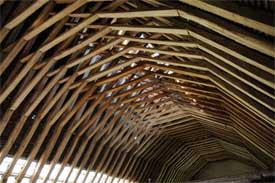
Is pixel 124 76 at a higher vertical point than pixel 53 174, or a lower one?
higher

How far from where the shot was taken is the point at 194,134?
15.0 meters

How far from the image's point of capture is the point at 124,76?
28.2 feet

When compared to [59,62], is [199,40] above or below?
above

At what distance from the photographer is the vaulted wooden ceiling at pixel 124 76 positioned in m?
4.41

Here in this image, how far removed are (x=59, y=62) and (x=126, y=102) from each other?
9.64 feet

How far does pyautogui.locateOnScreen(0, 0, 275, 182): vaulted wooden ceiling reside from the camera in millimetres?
4410

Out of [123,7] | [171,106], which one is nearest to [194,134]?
[171,106]

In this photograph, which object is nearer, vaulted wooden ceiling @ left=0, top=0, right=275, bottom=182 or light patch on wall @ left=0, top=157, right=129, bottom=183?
vaulted wooden ceiling @ left=0, top=0, right=275, bottom=182

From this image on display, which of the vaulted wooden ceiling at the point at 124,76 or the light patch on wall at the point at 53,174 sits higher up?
the vaulted wooden ceiling at the point at 124,76

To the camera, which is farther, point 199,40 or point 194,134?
point 194,134

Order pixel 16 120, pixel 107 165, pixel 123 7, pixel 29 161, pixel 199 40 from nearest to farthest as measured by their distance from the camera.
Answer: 1. pixel 199 40
2. pixel 123 7
3. pixel 16 120
4. pixel 29 161
5. pixel 107 165

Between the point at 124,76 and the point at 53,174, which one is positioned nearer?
the point at 124,76

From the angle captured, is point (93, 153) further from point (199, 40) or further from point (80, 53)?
point (199, 40)

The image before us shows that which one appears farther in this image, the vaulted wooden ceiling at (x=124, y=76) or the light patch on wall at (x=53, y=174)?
the light patch on wall at (x=53, y=174)
